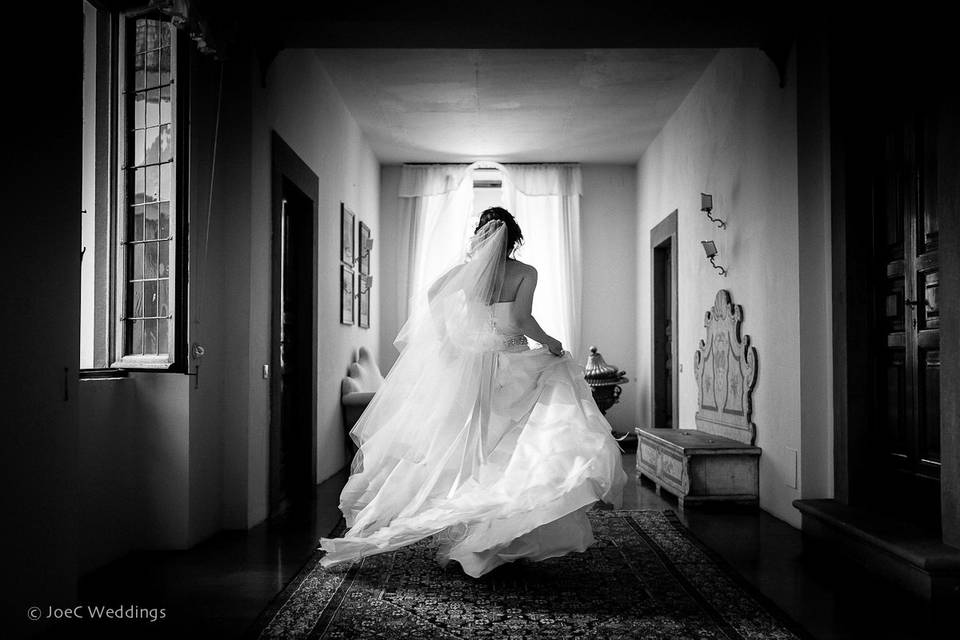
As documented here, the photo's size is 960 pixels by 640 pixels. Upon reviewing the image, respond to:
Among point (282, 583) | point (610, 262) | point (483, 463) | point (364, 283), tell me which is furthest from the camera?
point (610, 262)

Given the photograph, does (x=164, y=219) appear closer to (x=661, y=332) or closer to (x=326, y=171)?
(x=326, y=171)

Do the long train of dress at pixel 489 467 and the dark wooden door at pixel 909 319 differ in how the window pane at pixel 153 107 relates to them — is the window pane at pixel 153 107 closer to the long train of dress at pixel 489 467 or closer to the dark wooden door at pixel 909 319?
the long train of dress at pixel 489 467

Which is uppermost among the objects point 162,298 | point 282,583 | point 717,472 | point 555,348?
point 162,298

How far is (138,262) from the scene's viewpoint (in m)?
4.20

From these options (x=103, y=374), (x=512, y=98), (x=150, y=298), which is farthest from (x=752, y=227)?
(x=103, y=374)

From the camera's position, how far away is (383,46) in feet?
16.1

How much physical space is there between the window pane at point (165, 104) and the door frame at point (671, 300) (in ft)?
16.2

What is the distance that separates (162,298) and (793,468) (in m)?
3.71

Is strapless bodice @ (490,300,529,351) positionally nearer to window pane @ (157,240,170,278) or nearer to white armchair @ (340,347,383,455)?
window pane @ (157,240,170,278)

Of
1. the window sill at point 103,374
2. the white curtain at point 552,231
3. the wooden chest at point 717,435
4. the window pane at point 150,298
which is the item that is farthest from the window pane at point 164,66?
the white curtain at point 552,231

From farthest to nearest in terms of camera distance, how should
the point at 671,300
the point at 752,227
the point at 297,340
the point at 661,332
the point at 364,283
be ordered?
the point at 661,332, the point at 364,283, the point at 671,300, the point at 297,340, the point at 752,227

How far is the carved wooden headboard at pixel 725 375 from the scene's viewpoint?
556cm

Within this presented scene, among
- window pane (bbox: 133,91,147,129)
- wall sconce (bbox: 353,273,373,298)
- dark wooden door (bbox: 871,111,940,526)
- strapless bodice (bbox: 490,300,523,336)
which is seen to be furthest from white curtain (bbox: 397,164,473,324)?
dark wooden door (bbox: 871,111,940,526)

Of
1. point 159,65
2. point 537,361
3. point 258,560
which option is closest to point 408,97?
point 159,65
